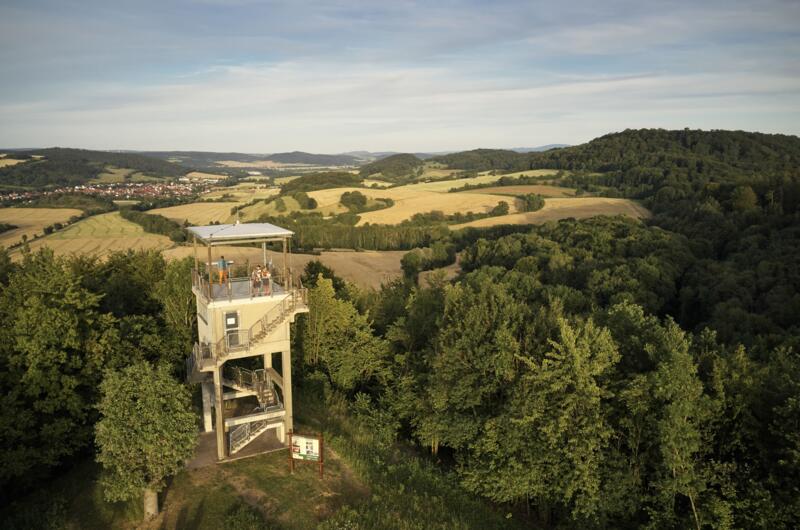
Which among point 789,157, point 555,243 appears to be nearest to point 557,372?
point 555,243

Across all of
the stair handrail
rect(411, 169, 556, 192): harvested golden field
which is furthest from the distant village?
the stair handrail

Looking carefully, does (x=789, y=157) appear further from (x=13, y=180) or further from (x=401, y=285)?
(x=13, y=180)

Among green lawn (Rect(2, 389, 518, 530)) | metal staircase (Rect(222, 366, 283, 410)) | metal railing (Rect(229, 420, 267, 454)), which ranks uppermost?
metal staircase (Rect(222, 366, 283, 410))

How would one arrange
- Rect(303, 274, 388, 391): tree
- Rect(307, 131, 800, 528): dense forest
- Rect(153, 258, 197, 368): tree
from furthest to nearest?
1. Rect(303, 274, 388, 391): tree
2. Rect(153, 258, 197, 368): tree
3. Rect(307, 131, 800, 528): dense forest

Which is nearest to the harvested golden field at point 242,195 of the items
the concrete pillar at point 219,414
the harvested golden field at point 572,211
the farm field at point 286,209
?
the farm field at point 286,209

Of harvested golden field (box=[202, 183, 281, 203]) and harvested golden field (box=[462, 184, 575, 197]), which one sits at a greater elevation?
harvested golden field (box=[462, 184, 575, 197])

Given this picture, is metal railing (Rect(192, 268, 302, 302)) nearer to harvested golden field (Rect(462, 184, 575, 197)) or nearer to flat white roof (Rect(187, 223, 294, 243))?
flat white roof (Rect(187, 223, 294, 243))
